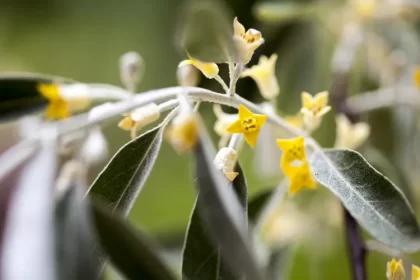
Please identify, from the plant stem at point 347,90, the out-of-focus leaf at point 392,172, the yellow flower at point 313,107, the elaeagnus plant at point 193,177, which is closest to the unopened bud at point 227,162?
the elaeagnus plant at point 193,177

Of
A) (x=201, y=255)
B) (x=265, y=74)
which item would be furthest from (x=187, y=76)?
(x=201, y=255)

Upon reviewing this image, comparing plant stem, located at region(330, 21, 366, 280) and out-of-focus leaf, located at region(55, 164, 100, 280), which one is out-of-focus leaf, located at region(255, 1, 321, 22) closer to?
plant stem, located at region(330, 21, 366, 280)

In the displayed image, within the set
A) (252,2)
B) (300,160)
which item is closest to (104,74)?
(252,2)

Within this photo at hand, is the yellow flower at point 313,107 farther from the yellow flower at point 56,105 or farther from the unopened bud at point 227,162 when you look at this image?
the yellow flower at point 56,105

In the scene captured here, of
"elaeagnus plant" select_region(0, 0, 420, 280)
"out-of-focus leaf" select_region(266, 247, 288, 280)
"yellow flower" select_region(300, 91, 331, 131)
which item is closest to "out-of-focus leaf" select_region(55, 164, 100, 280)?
"elaeagnus plant" select_region(0, 0, 420, 280)

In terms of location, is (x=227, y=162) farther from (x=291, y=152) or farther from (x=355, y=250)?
(x=355, y=250)

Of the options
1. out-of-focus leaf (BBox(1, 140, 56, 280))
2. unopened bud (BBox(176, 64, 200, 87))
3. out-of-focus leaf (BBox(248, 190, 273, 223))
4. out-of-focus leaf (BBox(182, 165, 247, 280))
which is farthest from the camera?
out-of-focus leaf (BBox(248, 190, 273, 223))
